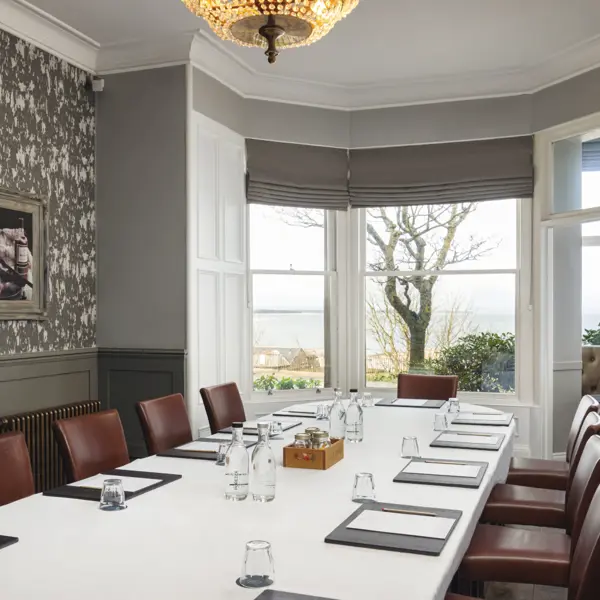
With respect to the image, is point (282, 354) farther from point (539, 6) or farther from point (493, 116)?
point (539, 6)

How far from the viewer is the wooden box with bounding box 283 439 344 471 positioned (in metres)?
2.59

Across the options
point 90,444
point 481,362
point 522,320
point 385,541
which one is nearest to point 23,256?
point 90,444

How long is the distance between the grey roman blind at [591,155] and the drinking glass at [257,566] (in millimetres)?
4373

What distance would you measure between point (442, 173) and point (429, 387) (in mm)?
1786

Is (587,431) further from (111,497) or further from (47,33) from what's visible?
(47,33)

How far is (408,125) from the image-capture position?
5707 millimetres

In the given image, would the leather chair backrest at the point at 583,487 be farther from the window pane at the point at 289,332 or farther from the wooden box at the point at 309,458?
the window pane at the point at 289,332

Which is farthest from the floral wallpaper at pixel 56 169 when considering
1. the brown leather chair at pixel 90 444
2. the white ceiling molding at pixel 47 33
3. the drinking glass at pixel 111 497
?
the drinking glass at pixel 111 497

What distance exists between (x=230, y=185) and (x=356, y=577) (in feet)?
13.4

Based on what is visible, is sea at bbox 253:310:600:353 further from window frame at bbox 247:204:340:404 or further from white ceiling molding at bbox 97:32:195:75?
white ceiling molding at bbox 97:32:195:75

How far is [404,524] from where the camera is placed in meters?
1.91

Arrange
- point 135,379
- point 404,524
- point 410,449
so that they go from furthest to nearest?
point 135,379
point 410,449
point 404,524

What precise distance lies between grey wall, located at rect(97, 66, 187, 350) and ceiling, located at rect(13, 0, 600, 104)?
0.40 m

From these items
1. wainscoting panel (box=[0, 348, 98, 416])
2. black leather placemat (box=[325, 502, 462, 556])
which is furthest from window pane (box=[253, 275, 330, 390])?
black leather placemat (box=[325, 502, 462, 556])
